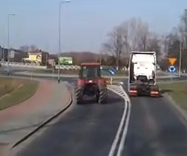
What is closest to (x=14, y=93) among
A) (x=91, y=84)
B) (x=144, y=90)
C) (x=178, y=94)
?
(x=144, y=90)

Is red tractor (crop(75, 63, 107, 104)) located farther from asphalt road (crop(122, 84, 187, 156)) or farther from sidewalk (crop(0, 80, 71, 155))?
asphalt road (crop(122, 84, 187, 156))

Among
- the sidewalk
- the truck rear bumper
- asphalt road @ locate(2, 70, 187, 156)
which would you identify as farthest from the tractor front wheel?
the truck rear bumper

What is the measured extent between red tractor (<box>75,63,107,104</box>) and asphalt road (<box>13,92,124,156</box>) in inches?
190

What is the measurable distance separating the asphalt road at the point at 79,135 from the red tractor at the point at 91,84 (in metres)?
4.83

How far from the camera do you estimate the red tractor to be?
112 ft

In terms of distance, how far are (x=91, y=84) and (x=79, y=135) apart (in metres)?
16.7

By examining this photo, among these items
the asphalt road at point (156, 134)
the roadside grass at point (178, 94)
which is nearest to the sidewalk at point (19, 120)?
the asphalt road at point (156, 134)

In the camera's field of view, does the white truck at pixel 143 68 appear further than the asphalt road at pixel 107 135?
Yes

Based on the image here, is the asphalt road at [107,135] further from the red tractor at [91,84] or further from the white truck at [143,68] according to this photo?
the white truck at [143,68]

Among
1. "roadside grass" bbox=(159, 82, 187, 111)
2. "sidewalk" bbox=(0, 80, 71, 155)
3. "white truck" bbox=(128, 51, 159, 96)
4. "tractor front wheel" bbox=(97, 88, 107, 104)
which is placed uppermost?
"white truck" bbox=(128, 51, 159, 96)

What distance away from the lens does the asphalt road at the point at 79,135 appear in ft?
47.0

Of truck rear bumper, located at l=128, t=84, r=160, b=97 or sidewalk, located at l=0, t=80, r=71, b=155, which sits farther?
truck rear bumper, located at l=128, t=84, r=160, b=97

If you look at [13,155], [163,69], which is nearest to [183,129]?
[13,155]

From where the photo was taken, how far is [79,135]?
59.7ft
